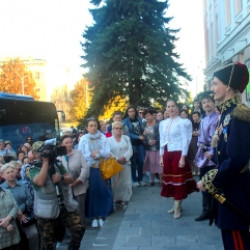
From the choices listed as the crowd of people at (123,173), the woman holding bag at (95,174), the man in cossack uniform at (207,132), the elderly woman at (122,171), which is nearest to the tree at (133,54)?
the crowd of people at (123,173)

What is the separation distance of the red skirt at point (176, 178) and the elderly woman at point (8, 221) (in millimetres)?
2679

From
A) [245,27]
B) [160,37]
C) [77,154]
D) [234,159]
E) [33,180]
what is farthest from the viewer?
[160,37]

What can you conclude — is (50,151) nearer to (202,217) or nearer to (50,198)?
(50,198)

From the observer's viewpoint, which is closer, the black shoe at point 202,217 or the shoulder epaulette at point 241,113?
the shoulder epaulette at point 241,113

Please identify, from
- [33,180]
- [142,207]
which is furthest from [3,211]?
[142,207]

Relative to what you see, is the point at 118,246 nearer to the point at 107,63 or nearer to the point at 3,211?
the point at 3,211

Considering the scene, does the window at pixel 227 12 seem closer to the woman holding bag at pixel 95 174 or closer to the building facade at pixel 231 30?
the building facade at pixel 231 30

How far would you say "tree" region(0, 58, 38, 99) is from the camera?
4531 cm

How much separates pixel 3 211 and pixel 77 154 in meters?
1.89

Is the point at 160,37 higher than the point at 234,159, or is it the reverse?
the point at 160,37

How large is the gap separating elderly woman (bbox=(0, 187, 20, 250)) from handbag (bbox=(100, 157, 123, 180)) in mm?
2496

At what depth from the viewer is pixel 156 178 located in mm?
10750

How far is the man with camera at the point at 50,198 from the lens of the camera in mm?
4383

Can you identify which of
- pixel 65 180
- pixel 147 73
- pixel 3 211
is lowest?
pixel 3 211
